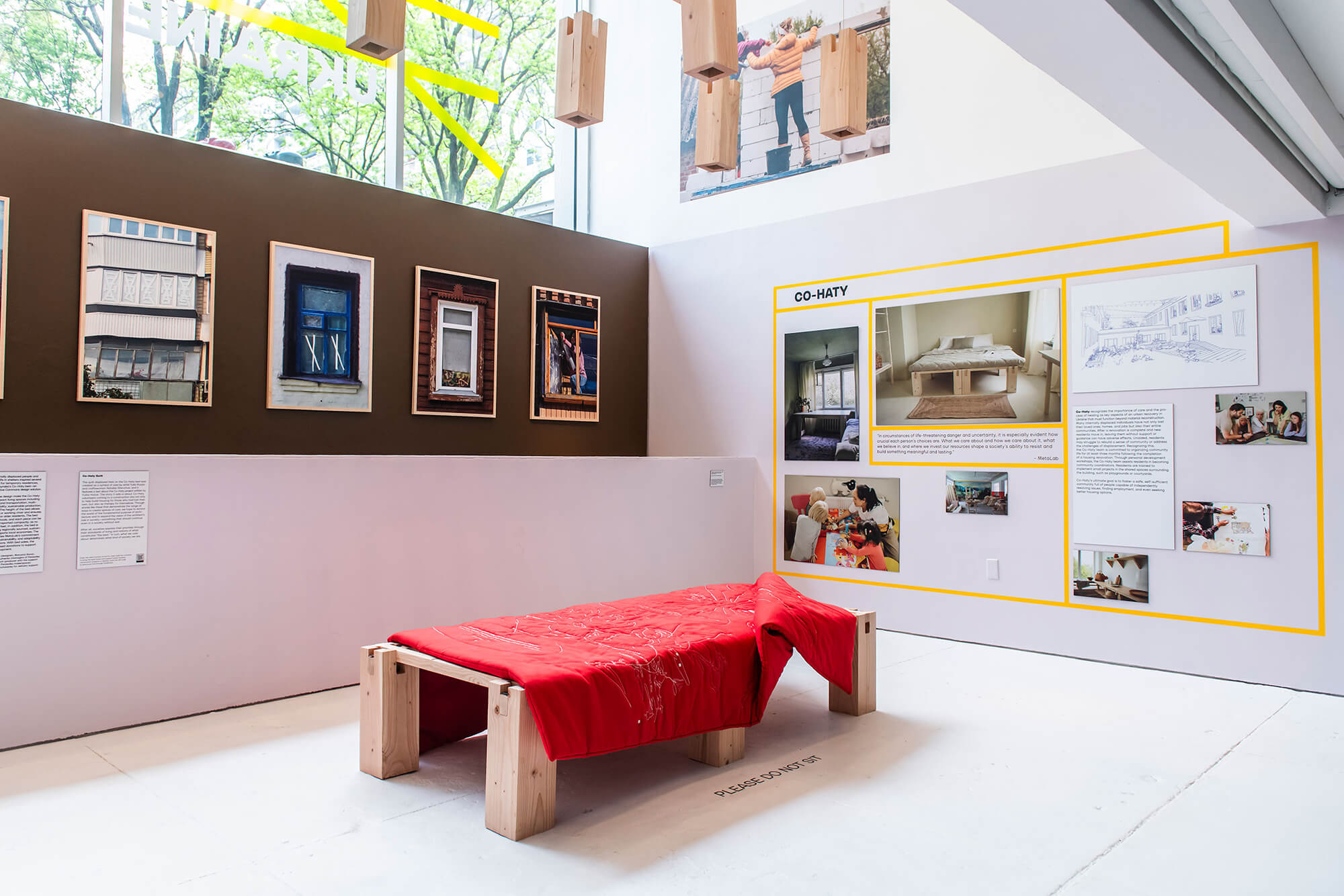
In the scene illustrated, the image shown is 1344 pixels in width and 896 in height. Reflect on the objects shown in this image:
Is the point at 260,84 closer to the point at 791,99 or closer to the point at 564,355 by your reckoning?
the point at 564,355

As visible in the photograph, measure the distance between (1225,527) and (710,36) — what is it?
371cm

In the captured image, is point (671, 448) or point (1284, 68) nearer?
point (1284, 68)

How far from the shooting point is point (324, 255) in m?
5.30

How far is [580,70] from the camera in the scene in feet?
9.44

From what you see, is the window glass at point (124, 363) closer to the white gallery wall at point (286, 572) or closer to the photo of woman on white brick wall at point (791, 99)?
the white gallery wall at point (286, 572)

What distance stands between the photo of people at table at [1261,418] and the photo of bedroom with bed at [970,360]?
828 mm

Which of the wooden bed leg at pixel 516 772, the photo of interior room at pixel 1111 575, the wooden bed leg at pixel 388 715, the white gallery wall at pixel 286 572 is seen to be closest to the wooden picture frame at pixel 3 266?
the white gallery wall at pixel 286 572

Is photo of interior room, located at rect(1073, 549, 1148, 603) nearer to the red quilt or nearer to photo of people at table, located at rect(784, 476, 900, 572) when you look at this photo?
photo of people at table, located at rect(784, 476, 900, 572)

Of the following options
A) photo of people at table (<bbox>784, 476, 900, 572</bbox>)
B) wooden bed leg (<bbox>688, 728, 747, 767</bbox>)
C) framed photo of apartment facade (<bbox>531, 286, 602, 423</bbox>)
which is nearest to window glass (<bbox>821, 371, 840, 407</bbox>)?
photo of people at table (<bbox>784, 476, 900, 572</bbox>)

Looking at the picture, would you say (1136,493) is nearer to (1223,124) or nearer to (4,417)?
(1223,124)

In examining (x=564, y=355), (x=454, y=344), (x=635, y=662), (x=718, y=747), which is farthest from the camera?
(x=564, y=355)

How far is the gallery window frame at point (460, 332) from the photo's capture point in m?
5.86

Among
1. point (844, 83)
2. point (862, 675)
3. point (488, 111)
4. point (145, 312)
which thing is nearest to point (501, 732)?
point (862, 675)

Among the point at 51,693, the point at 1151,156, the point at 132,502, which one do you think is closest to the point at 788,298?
the point at 1151,156
